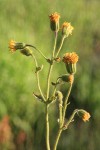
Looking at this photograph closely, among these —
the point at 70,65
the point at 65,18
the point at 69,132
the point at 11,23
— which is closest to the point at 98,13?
the point at 65,18

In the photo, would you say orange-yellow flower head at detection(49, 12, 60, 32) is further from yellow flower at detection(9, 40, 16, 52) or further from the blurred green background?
the blurred green background

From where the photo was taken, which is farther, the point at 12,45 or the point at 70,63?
the point at 12,45

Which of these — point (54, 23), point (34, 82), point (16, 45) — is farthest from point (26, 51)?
point (34, 82)

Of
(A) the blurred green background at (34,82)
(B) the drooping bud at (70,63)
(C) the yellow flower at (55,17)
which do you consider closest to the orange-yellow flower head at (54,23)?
(C) the yellow flower at (55,17)

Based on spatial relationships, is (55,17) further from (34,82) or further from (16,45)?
(34,82)

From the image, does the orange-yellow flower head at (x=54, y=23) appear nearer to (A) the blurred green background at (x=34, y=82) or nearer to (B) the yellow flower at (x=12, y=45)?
(B) the yellow flower at (x=12, y=45)

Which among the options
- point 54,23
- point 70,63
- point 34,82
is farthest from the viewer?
point 34,82

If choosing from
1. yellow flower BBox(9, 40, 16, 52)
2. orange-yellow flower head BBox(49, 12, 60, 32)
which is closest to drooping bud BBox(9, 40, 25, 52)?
yellow flower BBox(9, 40, 16, 52)

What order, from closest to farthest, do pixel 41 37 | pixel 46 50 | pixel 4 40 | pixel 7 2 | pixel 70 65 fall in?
pixel 70 65
pixel 4 40
pixel 46 50
pixel 41 37
pixel 7 2

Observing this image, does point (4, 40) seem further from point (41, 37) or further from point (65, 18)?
point (65, 18)
